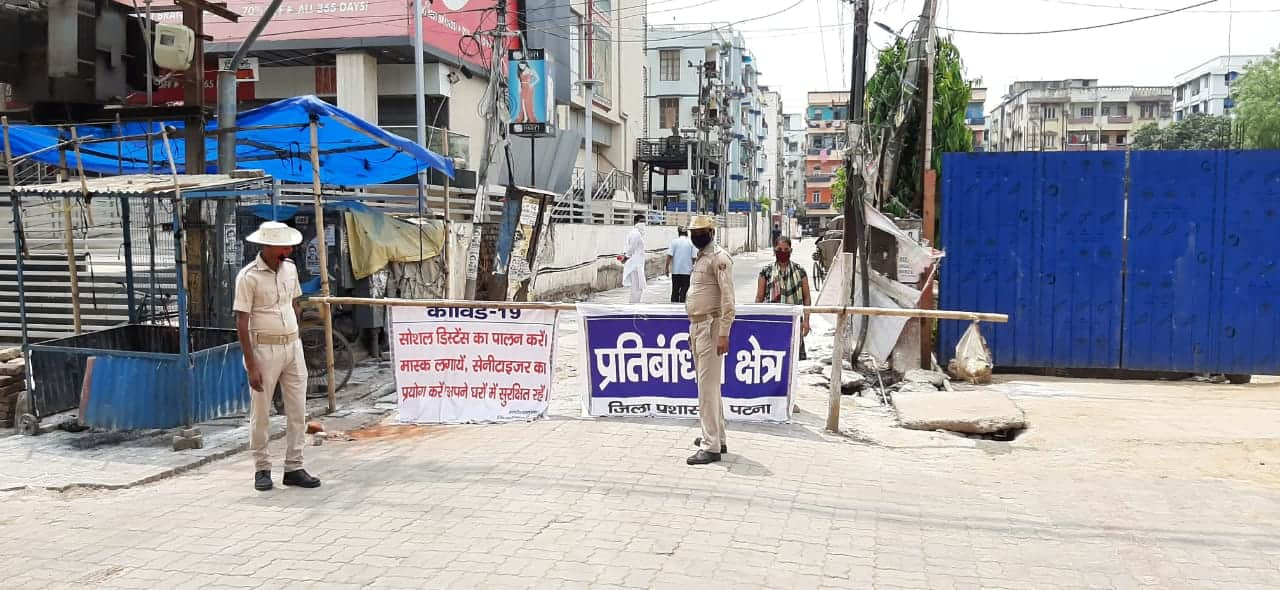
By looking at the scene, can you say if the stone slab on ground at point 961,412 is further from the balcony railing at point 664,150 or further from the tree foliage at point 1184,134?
the tree foliage at point 1184,134

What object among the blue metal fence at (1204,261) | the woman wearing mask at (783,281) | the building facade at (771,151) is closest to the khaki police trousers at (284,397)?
the woman wearing mask at (783,281)

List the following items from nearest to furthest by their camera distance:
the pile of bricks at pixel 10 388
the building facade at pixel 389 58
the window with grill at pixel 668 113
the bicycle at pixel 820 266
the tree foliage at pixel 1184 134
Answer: the pile of bricks at pixel 10 388 → the bicycle at pixel 820 266 → the building facade at pixel 389 58 → the tree foliage at pixel 1184 134 → the window with grill at pixel 668 113

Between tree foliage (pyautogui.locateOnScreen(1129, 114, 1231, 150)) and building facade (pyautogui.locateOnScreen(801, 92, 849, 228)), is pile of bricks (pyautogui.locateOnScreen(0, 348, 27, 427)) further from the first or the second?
building facade (pyautogui.locateOnScreen(801, 92, 849, 228))

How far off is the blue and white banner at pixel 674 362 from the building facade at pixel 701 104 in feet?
121

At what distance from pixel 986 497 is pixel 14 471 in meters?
6.61

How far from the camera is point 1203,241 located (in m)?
9.19

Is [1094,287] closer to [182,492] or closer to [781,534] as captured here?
[781,534]

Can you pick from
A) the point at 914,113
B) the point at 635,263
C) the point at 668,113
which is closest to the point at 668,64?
the point at 668,113

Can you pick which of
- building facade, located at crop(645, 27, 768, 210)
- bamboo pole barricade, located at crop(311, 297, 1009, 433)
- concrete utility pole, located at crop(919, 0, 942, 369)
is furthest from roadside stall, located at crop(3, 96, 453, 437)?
building facade, located at crop(645, 27, 768, 210)

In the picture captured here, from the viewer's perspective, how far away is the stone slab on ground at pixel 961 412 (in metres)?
7.49

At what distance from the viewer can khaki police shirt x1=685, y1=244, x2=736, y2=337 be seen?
20.2 ft

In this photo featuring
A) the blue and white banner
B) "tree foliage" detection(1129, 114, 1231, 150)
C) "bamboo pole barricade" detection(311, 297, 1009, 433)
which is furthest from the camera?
"tree foliage" detection(1129, 114, 1231, 150)

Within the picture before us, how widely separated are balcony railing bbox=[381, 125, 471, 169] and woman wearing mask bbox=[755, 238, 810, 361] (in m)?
17.3

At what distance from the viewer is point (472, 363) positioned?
25.1ft
